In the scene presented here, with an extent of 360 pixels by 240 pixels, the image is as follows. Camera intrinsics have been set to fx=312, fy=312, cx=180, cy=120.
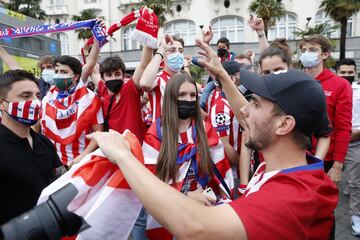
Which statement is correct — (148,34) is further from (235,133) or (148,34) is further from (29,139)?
(29,139)

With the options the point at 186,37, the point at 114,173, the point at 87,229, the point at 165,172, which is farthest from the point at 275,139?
the point at 186,37

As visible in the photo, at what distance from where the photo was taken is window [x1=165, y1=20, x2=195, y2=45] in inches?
1278

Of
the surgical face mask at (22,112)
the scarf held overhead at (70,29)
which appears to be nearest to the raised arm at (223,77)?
the surgical face mask at (22,112)

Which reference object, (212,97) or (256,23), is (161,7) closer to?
(256,23)

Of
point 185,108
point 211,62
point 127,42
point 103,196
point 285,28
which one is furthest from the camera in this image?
point 127,42

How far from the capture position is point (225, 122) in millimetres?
3348

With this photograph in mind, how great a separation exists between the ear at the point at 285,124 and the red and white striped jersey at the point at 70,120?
8.21 ft

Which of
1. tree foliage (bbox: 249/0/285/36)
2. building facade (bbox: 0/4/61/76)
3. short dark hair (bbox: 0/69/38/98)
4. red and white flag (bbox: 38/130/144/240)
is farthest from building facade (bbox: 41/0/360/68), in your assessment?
red and white flag (bbox: 38/130/144/240)

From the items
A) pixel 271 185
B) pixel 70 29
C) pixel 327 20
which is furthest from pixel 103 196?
pixel 327 20

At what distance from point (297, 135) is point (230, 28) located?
32339 mm

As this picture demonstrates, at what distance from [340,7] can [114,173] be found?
990 inches

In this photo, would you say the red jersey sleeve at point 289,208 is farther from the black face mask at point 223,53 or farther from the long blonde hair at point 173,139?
the black face mask at point 223,53

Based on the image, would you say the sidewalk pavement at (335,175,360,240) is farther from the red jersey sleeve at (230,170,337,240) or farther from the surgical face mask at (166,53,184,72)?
the red jersey sleeve at (230,170,337,240)

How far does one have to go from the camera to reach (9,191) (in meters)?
A: 2.16
